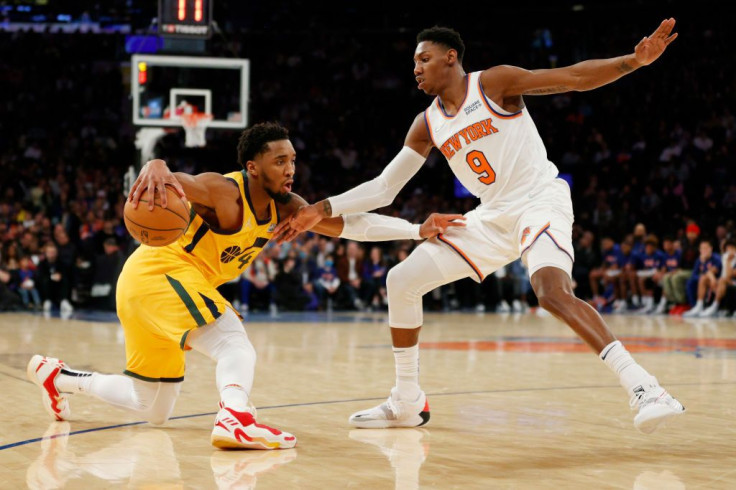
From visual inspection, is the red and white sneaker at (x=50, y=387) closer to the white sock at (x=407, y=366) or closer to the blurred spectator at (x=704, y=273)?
the white sock at (x=407, y=366)

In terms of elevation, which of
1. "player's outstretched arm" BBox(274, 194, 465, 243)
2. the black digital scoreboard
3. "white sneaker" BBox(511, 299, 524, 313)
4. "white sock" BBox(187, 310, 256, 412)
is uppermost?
the black digital scoreboard

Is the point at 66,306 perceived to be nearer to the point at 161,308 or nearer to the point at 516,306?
the point at 516,306

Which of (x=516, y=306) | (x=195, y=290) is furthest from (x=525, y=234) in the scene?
(x=516, y=306)

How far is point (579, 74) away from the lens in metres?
4.77

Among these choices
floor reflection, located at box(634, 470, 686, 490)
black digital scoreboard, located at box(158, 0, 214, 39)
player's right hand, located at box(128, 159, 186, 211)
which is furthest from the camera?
black digital scoreboard, located at box(158, 0, 214, 39)

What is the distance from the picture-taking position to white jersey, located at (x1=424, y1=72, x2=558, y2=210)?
5121mm

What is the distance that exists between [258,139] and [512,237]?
4.78 ft

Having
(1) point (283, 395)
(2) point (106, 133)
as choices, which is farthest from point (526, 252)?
(2) point (106, 133)

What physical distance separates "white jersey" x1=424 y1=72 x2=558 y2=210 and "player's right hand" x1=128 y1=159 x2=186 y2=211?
1.63 m

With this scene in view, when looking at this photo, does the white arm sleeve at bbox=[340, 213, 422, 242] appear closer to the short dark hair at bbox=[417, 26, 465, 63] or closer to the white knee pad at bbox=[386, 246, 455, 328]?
the white knee pad at bbox=[386, 246, 455, 328]

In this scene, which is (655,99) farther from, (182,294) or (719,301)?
(182,294)

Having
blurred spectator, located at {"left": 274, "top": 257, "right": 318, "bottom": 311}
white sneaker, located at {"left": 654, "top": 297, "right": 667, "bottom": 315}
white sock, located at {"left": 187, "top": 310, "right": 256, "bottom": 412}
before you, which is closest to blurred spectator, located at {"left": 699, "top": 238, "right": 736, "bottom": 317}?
white sneaker, located at {"left": 654, "top": 297, "right": 667, "bottom": 315}

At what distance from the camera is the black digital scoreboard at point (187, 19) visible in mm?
13531

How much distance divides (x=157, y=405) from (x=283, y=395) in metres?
1.47
